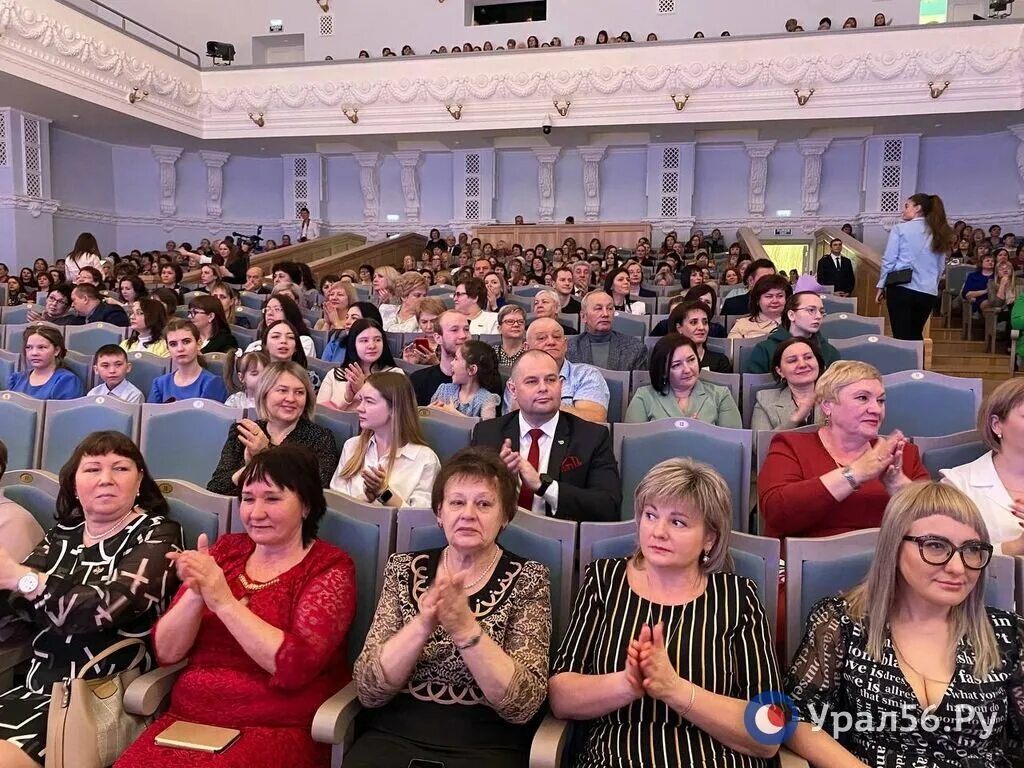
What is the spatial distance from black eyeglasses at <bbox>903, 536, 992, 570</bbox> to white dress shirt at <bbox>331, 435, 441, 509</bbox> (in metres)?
1.27

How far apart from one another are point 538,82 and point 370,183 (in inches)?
159

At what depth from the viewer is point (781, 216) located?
12.2 m

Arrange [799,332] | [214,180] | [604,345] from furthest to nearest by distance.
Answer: [214,180] → [604,345] → [799,332]

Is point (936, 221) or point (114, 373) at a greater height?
point (936, 221)

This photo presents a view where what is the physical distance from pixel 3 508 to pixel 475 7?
43.9 ft

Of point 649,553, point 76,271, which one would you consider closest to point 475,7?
point 76,271

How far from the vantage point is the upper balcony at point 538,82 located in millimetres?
9031

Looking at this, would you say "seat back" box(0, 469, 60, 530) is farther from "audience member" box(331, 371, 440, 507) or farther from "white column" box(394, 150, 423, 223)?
"white column" box(394, 150, 423, 223)

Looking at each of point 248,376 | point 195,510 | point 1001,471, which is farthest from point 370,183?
point 1001,471

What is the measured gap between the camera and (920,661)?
1367 millimetres

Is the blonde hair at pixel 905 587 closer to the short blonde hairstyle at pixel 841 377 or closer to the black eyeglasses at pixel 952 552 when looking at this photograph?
the black eyeglasses at pixel 952 552

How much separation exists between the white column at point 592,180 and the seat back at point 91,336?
9.20 meters

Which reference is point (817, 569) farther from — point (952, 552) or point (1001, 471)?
point (1001, 471)

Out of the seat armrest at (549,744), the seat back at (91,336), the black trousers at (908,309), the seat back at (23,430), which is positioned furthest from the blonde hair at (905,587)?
the seat back at (91,336)
